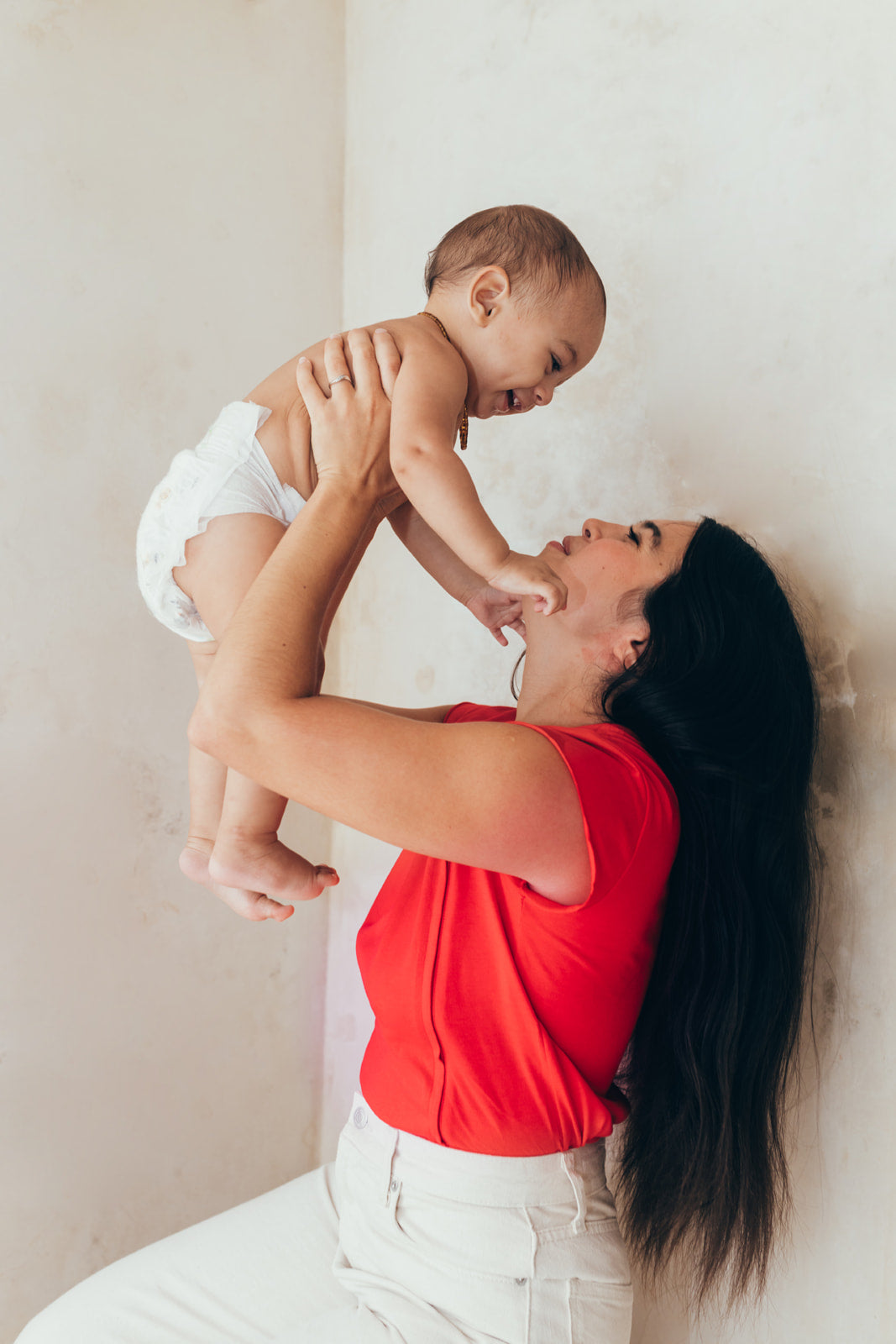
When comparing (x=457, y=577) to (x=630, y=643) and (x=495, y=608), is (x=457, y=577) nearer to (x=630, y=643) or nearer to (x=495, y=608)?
(x=495, y=608)

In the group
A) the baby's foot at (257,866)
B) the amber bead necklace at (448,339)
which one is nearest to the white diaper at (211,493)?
the amber bead necklace at (448,339)

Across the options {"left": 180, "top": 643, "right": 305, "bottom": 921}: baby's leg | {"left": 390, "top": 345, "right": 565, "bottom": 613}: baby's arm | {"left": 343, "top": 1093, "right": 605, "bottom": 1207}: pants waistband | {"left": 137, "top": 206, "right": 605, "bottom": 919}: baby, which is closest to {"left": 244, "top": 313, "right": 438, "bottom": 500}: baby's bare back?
{"left": 137, "top": 206, "right": 605, "bottom": 919}: baby

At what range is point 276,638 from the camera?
40.1 inches

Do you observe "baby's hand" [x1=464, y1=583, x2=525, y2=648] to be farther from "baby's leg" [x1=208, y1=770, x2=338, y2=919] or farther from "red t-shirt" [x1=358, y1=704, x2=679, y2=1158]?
"baby's leg" [x1=208, y1=770, x2=338, y2=919]

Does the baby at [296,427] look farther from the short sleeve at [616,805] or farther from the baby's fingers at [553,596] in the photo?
the short sleeve at [616,805]

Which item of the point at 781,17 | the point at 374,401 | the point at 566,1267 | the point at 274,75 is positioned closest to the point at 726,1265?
the point at 566,1267

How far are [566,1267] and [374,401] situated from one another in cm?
111

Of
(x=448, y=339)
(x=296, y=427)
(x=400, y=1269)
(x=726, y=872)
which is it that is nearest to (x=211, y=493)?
(x=296, y=427)

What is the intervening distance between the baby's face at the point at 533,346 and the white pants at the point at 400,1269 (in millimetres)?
1039

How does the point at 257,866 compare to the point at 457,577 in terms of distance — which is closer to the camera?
the point at 257,866

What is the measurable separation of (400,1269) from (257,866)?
1.74ft

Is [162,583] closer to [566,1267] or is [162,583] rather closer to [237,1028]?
[566,1267]

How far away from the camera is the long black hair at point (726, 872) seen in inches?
45.3

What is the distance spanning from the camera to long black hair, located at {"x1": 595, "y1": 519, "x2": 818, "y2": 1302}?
1.15 m
